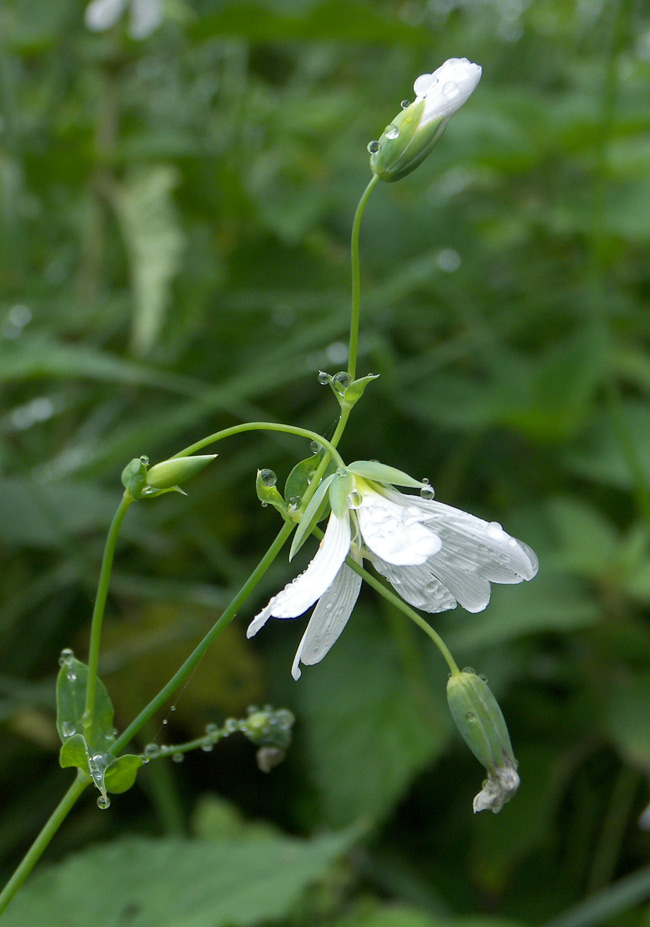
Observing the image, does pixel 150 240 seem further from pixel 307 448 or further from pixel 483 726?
pixel 483 726

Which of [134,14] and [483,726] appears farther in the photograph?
[134,14]

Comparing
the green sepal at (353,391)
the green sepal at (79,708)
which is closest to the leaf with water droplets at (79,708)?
the green sepal at (79,708)

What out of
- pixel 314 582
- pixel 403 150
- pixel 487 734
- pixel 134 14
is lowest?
pixel 487 734

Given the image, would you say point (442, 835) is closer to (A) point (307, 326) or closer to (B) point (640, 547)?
(B) point (640, 547)

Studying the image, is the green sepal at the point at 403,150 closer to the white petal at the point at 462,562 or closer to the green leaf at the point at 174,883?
the white petal at the point at 462,562

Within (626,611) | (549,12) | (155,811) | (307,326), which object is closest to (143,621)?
(155,811)

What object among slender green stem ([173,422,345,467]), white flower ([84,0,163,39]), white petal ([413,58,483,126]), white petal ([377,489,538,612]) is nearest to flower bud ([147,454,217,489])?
slender green stem ([173,422,345,467])

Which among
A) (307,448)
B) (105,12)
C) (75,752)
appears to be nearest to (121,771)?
(75,752)
